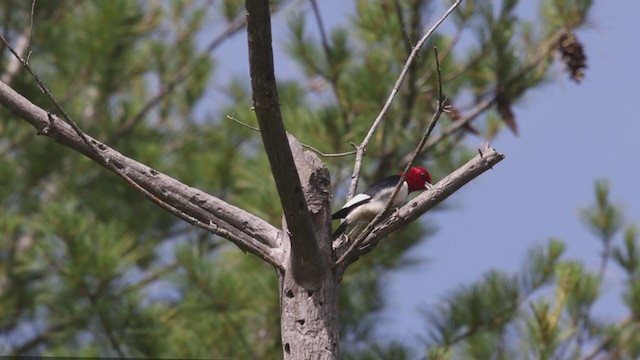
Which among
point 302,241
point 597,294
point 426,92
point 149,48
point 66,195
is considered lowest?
point 302,241

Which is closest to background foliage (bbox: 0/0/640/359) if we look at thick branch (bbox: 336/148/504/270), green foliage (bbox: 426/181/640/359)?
green foliage (bbox: 426/181/640/359)

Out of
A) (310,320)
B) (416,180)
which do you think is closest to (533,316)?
(416,180)

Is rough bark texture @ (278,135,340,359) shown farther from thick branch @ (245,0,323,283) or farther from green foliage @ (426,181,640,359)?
green foliage @ (426,181,640,359)

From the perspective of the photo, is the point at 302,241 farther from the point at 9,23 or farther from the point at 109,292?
the point at 9,23

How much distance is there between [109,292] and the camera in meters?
3.62

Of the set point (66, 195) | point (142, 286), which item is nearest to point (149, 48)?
point (66, 195)

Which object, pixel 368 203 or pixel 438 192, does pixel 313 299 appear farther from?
pixel 368 203

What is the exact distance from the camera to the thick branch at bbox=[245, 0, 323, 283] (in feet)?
4.31

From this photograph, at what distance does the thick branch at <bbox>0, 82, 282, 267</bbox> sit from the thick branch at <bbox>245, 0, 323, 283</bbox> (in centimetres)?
9

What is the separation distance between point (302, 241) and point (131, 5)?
10.0 feet

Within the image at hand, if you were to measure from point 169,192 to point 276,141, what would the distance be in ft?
1.01

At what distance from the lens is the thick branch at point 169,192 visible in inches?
64.0

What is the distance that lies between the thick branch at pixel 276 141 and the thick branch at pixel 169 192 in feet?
0.30

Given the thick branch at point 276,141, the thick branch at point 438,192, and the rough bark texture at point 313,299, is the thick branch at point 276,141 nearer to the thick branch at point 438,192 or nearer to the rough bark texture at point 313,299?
the rough bark texture at point 313,299
